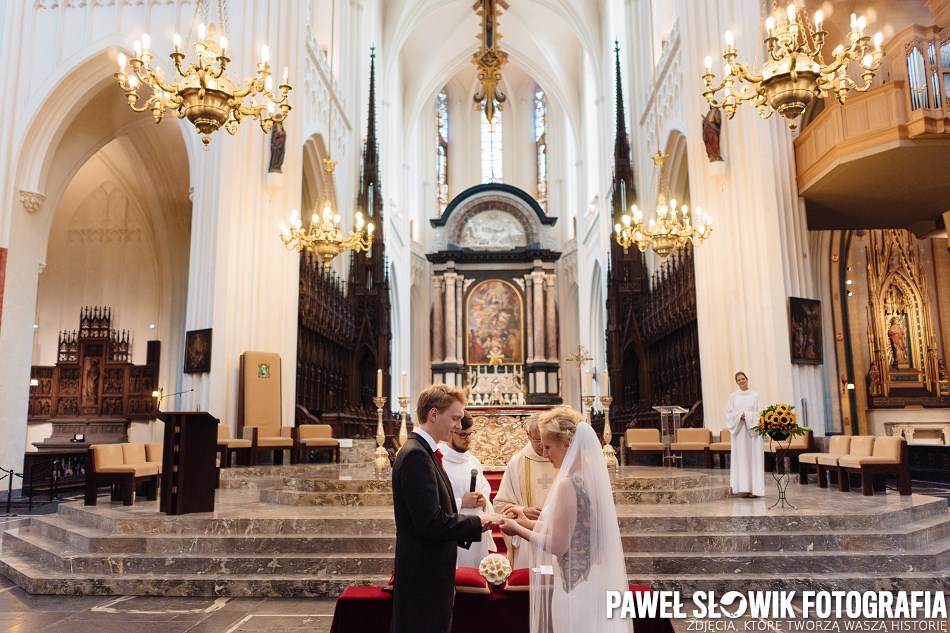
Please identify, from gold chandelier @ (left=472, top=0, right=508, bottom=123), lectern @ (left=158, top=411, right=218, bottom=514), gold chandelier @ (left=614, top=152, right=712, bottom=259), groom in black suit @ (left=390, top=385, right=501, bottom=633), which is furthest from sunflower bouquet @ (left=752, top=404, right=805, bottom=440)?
gold chandelier @ (left=472, top=0, right=508, bottom=123)

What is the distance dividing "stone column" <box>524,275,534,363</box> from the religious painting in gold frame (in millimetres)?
170

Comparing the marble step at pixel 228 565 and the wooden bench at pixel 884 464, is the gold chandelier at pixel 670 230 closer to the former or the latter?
the wooden bench at pixel 884 464

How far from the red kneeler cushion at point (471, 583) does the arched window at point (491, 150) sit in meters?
27.1

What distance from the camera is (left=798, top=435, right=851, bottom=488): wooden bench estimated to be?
26.5ft

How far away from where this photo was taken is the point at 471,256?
26672mm

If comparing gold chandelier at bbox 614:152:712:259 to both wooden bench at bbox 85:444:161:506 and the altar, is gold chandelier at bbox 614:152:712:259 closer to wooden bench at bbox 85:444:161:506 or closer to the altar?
the altar

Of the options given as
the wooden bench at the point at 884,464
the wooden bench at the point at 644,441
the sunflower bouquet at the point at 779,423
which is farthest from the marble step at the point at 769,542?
the wooden bench at the point at 644,441

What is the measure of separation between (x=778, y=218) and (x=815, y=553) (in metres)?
6.02

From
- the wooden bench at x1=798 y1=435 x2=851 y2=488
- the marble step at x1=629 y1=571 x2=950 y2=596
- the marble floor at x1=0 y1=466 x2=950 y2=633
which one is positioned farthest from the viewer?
the wooden bench at x1=798 y1=435 x2=851 y2=488

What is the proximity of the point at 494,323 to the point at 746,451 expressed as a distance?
19.7 metres

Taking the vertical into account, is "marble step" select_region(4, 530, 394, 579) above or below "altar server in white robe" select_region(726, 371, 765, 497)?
below

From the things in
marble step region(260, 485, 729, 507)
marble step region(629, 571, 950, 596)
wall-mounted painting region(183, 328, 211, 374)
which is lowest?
marble step region(629, 571, 950, 596)

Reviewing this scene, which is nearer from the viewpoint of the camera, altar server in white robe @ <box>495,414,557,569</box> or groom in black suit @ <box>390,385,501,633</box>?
groom in black suit @ <box>390,385,501,633</box>

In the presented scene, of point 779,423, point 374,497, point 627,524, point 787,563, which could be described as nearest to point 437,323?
point 374,497
